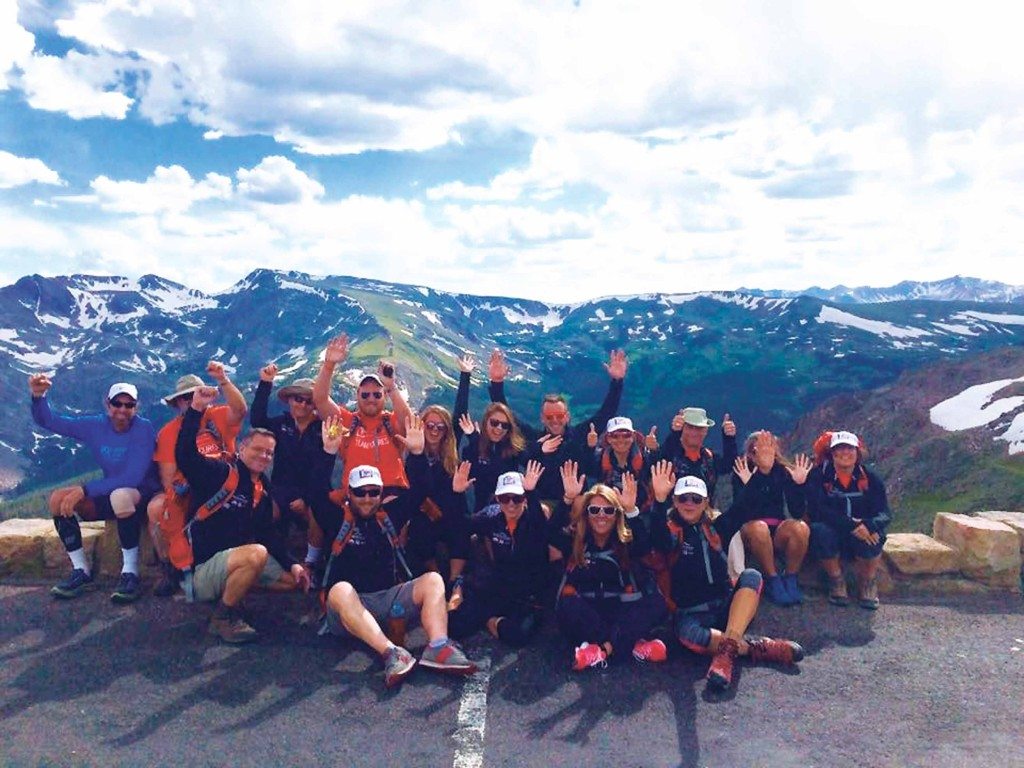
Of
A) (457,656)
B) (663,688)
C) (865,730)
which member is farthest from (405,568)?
(865,730)

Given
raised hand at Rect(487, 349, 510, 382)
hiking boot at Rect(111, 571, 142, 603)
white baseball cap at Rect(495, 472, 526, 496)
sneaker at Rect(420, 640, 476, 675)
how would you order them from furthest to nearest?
raised hand at Rect(487, 349, 510, 382) < hiking boot at Rect(111, 571, 142, 603) < white baseball cap at Rect(495, 472, 526, 496) < sneaker at Rect(420, 640, 476, 675)

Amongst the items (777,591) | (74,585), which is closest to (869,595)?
(777,591)

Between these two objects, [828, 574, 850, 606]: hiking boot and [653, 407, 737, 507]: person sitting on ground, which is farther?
[653, 407, 737, 507]: person sitting on ground

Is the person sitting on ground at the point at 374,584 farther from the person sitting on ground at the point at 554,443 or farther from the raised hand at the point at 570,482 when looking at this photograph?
the person sitting on ground at the point at 554,443

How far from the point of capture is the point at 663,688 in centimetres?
823

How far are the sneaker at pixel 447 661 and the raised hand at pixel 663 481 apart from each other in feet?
10.5

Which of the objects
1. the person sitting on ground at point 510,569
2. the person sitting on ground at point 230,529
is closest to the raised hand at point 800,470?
the person sitting on ground at point 510,569

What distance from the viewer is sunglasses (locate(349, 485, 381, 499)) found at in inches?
354

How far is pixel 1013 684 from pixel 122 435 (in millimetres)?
11629

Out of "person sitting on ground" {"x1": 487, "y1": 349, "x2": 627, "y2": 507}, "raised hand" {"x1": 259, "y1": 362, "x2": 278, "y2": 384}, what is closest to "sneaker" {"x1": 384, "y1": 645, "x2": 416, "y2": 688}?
"person sitting on ground" {"x1": 487, "y1": 349, "x2": 627, "y2": 507}

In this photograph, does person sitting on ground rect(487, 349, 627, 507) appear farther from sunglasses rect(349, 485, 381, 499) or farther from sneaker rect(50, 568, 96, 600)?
sneaker rect(50, 568, 96, 600)

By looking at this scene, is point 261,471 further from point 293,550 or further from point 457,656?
point 457,656

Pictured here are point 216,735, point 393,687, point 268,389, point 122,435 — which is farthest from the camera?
point 268,389

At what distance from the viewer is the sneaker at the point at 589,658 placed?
8.58 meters
